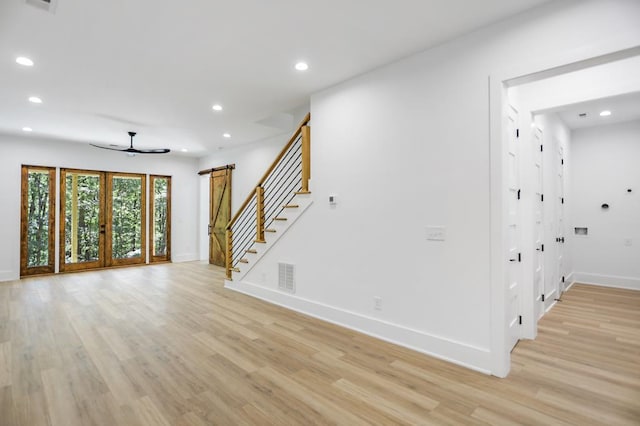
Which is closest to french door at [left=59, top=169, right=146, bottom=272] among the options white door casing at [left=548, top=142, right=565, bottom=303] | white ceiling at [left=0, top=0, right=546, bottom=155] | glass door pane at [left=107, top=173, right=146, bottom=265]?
glass door pane at [left=107, top=173, right=146, bottom=265]

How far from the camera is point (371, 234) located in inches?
142

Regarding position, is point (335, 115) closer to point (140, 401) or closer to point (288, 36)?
point (288, 36)

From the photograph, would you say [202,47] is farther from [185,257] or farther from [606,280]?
[606,280]

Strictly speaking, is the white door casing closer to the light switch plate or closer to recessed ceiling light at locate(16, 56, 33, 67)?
the light switch plate

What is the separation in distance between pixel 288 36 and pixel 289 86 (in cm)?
119

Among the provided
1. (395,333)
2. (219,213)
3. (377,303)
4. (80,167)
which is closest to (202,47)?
(377,303)

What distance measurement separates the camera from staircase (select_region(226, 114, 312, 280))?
177 inches

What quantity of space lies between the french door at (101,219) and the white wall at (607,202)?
10093 mm

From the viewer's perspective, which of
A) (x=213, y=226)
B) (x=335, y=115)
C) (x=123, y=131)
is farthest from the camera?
(x=213, y=226)

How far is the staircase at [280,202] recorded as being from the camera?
14.8 feet

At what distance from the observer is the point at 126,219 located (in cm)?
812

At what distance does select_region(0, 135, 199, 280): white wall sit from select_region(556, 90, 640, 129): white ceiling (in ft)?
28.9

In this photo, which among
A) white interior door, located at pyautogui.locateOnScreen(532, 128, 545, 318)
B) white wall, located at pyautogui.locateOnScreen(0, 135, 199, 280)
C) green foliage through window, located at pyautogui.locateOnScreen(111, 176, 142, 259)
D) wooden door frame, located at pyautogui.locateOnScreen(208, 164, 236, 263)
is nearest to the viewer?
white interior door, located at pyautogui.locateOnScreen(532, 128, 545, 318)

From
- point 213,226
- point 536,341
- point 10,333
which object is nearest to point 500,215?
point 536,341
